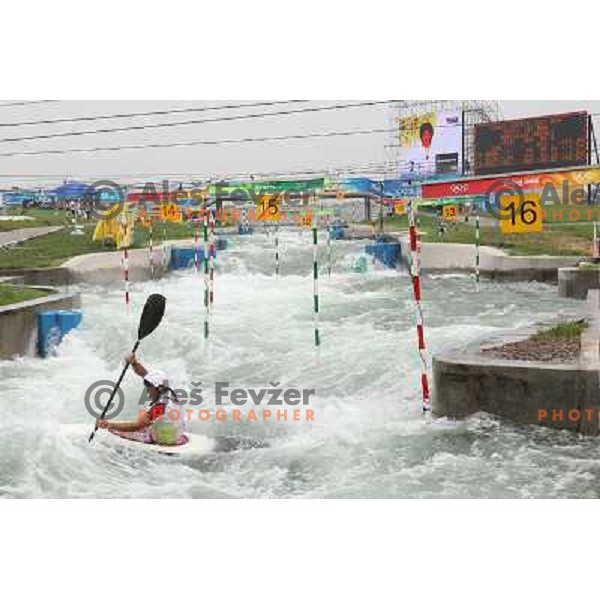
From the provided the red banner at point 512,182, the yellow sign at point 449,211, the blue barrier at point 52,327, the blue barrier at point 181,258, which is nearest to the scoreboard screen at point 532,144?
the yellow sign at point 449,211

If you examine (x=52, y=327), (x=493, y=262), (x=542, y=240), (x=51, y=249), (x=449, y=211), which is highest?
(x=449, y=211)

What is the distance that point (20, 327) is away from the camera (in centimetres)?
1179

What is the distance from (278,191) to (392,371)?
9.01 m

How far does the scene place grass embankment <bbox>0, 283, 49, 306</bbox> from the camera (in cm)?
1272

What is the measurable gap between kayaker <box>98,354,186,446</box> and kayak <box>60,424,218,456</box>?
0.13 feet

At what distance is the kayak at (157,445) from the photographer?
23.7 ft

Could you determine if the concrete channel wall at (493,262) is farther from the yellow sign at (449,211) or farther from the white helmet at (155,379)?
the white helmet at (155,379)


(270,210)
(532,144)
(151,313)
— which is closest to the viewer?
(151,313)

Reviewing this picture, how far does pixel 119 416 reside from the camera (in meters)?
9.02

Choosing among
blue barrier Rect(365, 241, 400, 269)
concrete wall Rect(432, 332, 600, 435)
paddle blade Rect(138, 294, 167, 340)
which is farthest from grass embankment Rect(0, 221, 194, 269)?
concrete wall Rect(432, 332, 600, 435)

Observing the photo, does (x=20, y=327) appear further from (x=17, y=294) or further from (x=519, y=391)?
(x=519, y=391)

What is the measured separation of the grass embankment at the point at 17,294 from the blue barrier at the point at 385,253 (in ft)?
49.1

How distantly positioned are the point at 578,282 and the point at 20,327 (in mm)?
11037

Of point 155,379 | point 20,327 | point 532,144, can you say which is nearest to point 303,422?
point 155,379
